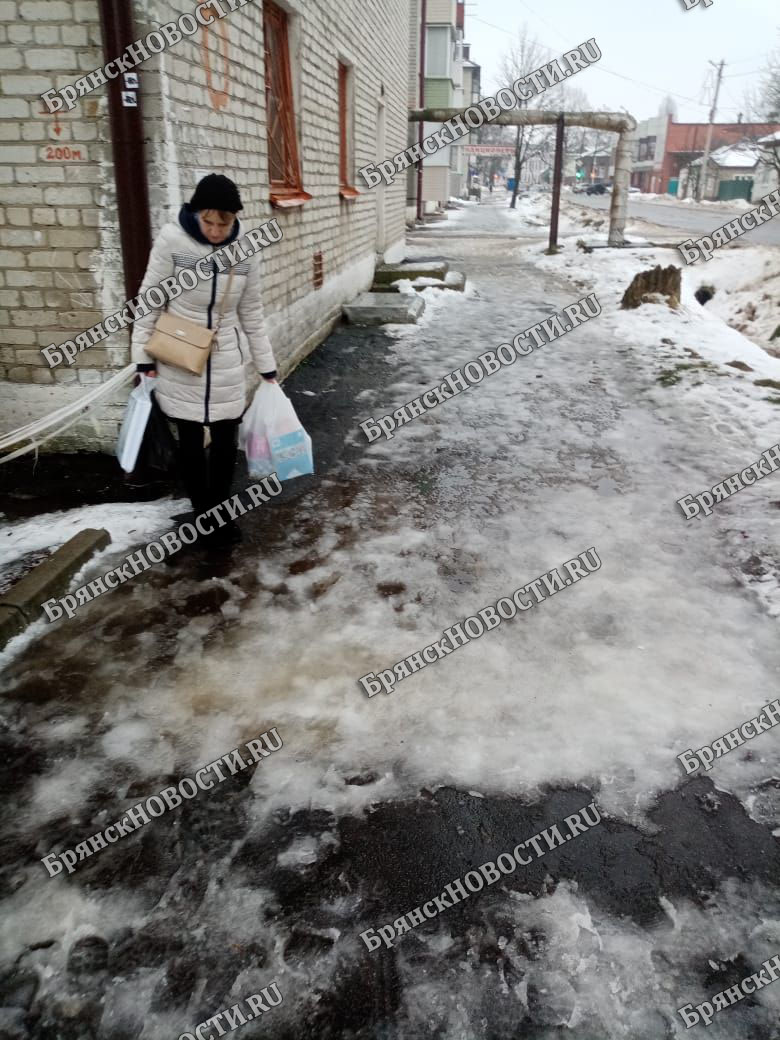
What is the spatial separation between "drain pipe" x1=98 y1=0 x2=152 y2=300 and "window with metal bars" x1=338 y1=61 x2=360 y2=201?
5.87m

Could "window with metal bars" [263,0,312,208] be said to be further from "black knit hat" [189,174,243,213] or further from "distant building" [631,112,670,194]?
"distant building" [631,112,670,194]

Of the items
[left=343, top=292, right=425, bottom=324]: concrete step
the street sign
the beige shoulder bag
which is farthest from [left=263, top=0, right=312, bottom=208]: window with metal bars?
the beige shoulder bag

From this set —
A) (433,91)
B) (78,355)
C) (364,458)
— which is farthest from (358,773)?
(433,91)

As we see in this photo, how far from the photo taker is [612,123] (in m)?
18.6

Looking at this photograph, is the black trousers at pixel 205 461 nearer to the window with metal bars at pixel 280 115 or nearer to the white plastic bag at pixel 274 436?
the white plastic bag at pixel 274 436

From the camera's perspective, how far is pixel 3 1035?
172 centimetres

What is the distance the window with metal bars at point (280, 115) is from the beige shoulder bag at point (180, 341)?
140 inches

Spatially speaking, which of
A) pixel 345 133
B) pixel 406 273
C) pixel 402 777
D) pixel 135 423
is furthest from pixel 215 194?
pixel 406 273

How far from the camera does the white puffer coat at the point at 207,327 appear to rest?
3357 millimetres

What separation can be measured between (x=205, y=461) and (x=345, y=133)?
805 centimetres

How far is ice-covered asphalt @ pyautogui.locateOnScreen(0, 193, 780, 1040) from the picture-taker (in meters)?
1.85

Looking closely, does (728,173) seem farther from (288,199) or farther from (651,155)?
(288,199)

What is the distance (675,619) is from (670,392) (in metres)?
4.18

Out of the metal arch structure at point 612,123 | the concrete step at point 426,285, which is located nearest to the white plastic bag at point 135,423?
the concrete step at point 426,285
